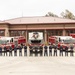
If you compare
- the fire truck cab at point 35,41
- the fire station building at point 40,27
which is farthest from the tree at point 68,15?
the fire truck cab at point 35,41

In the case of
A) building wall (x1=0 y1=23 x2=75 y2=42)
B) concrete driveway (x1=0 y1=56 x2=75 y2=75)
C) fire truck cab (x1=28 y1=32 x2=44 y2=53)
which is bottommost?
concrete driveway (x1=0 y1=56 x2=75 y2=75)

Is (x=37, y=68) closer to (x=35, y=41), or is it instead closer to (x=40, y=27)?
(x=35, y=41)

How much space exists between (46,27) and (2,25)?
443 inches

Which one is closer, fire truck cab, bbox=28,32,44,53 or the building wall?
fire truck cab, bbox=28,32,44,53

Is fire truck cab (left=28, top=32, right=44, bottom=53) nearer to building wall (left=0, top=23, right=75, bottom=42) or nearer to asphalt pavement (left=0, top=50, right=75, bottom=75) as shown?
asphalt pavement (left=0, top=50, right=75, bottom=75)

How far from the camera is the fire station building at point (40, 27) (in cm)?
7650

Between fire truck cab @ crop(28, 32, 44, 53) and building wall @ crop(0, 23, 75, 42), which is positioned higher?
building wall @ crop(0, 23, 75, 42)

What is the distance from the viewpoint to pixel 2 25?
7588 cm

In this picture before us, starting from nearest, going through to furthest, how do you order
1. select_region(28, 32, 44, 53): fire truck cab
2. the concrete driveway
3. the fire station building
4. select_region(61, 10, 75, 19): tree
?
the concrete driveway, select_region(28, 32, 44, 53): fire truck cab, the fire station building, select_region(61, 10, 75, 19): tree

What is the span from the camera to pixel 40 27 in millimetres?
77625

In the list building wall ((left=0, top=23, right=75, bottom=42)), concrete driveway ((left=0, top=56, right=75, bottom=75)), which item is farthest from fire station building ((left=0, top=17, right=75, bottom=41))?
concrete driveway ((left=0, top=56, right=75, bottom=75))

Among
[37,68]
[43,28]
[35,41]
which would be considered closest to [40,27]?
[43,28]

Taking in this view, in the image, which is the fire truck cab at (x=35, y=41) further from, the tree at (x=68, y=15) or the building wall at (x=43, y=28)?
the tree at (x=68, y=15)

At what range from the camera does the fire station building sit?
251 feet
